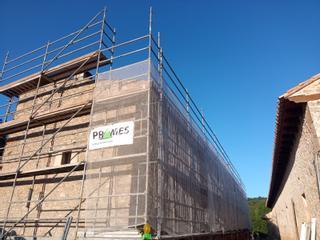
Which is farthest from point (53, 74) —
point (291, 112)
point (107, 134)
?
point (291, 112)

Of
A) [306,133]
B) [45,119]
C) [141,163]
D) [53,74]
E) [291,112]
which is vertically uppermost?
[53,74]

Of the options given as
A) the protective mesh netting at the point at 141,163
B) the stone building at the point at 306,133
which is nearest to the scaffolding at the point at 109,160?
the protective mesh netting at the point at 141,163

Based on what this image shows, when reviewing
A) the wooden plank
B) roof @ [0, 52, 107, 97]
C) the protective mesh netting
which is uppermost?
roof @ [0, 52, 107, 97]

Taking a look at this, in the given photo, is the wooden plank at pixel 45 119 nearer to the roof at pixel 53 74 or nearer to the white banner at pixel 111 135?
the roof at pixel 53 74

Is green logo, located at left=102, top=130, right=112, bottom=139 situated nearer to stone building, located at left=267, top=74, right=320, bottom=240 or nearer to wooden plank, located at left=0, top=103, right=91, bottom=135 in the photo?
wooden plank, located at left=0, top=103, right=91, bottom=135

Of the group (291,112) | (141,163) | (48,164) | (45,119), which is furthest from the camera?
(45,119)

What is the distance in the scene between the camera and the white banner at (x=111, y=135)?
25.1ft

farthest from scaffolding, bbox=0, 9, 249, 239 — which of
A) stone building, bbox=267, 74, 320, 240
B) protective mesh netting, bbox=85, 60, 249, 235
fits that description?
stone building, bbox=267, 74, 320, 240

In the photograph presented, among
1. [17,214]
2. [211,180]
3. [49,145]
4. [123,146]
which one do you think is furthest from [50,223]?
[211,180]

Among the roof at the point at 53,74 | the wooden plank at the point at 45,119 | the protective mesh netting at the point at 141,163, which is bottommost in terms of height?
the protective mesh netting at the point at 141,163

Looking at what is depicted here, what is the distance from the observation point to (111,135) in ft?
25.9

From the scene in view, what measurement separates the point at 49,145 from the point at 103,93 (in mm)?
4250

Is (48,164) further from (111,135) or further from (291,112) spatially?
(291,112)

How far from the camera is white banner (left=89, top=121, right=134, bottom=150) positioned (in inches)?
302
